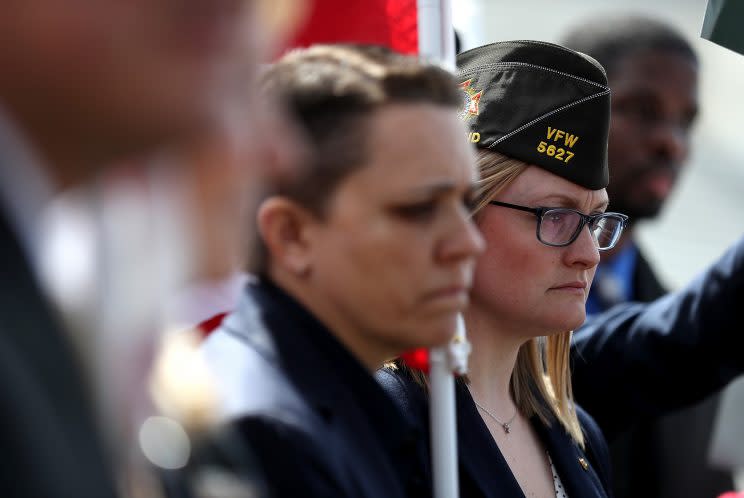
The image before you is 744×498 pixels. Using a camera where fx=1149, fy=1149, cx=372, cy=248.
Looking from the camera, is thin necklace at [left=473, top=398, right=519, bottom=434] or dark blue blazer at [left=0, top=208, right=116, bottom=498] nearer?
dark blue blazer at [left=0, top=208, right=116, bottom=498]

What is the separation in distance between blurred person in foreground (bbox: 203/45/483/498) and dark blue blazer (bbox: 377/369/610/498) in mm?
521

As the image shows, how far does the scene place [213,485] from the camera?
3.79 feet

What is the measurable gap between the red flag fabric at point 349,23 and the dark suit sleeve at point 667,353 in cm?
124

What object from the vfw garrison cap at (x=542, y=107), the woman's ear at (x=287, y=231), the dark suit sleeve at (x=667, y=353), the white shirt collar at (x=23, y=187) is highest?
the white shirt collar at (x=23, y=187)

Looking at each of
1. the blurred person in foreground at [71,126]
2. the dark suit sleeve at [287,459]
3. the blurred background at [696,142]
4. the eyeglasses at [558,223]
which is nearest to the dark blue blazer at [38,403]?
the blurred person in foreground at [71,126]

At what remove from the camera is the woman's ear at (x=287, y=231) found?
162 cm

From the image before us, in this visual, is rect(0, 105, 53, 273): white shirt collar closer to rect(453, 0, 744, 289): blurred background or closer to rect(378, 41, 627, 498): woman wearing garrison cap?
rect(378, 41, 627, 498): woman wearing garrison cap

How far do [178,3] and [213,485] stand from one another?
0.48 m

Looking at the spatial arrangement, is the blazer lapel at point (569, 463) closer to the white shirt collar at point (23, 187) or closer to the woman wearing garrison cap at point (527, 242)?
the woman wearing garrison cap at point (527, 242)

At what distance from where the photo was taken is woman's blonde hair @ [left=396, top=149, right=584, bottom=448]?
247 centimetres

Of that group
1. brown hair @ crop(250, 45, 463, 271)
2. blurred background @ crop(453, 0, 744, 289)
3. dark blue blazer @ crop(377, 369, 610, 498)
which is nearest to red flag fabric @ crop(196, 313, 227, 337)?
dark blue blazer @ crop(377, 369, 610, 498)

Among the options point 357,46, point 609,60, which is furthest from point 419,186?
point 609,60

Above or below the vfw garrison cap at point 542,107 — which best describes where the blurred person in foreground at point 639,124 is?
below

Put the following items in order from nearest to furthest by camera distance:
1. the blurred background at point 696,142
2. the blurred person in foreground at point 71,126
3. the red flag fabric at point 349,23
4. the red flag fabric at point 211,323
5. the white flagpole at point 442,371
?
the blurred person in foreground at point 71,126 → the white flagpole at point 442,371 → the red flag fabric at point 349,23 → the red flag fabric at point 211,323 → the blurred background at point 696,142
